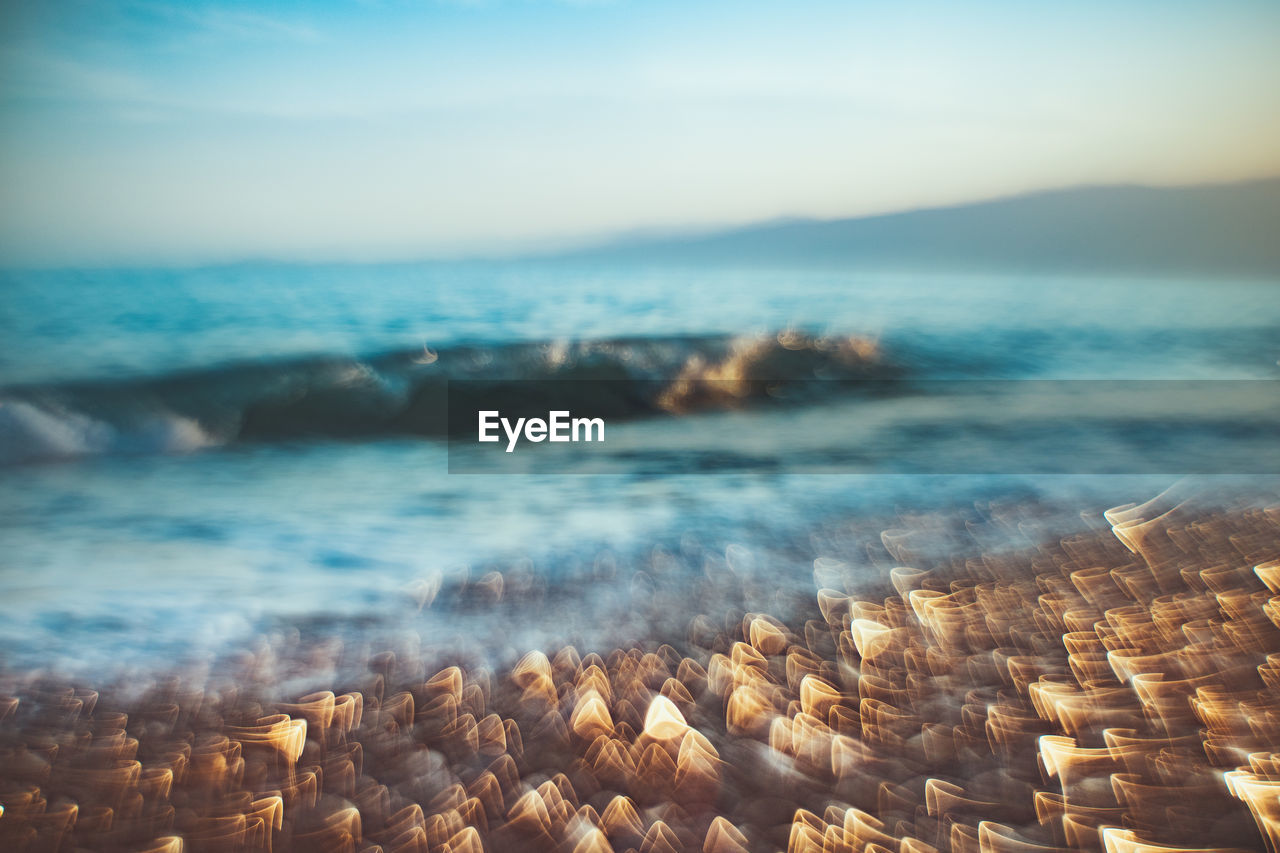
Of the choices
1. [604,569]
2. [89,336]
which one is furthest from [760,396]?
[89,336]

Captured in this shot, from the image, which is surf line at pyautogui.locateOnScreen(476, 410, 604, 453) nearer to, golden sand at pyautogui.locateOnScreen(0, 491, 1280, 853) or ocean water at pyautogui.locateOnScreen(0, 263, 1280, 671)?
ocean water at pyautogui.locateOnScreen(0, 263, 1280, 671)

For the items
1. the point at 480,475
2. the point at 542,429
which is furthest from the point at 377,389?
the point at 480,475

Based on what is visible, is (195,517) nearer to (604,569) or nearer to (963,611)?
(604,569)

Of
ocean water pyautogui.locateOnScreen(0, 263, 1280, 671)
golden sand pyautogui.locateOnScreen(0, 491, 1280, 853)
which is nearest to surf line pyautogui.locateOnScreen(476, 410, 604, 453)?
ocean water pyautogui.locateOnScreen(0, 263, 1280, 671)

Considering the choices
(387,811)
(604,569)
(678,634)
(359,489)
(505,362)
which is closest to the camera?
(387,811)

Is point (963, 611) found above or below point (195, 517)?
above

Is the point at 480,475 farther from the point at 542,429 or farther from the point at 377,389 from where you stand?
the point at 377,389
